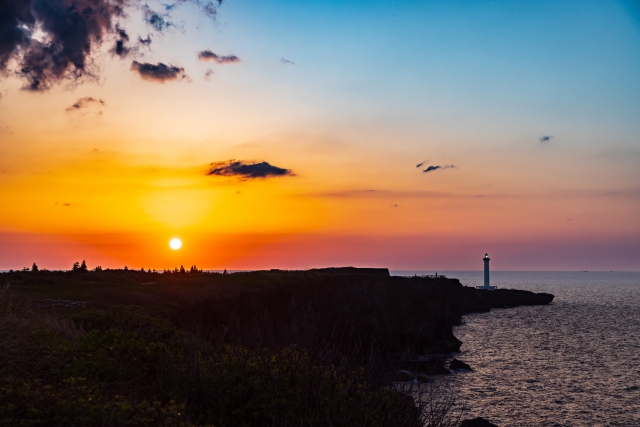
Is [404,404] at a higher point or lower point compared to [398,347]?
higher

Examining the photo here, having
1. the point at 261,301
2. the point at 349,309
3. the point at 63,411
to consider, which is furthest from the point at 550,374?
the point at 63,411

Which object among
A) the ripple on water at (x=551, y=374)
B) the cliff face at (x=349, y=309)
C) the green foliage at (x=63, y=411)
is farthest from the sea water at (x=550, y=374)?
the green foliage at (x=63, y=411)

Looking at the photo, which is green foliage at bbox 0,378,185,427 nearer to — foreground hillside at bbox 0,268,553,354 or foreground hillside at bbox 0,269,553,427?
foreground hillside at bbox 0,269,553,427

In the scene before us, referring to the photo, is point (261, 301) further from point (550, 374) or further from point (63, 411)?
point (63, 411)

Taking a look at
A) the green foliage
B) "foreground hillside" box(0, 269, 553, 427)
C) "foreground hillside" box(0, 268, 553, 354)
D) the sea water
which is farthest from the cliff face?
the green foliage

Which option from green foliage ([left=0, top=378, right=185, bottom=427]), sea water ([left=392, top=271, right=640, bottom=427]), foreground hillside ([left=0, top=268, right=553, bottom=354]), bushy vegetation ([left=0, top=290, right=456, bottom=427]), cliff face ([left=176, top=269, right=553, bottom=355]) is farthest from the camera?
cliff face ([left=176, top=269, right=553, bottom=355])

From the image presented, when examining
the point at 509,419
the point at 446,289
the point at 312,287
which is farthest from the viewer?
the point at 446,289

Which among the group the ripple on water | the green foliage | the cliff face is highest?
the green foliage

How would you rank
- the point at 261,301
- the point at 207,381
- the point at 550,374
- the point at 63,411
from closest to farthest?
the point at 63,411, the point at 207,381, the point at 550,374, the point at 261,301

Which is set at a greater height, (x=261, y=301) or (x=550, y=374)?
(x=261, y=301)

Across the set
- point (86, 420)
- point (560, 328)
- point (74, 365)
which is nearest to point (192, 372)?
point (74, 365)

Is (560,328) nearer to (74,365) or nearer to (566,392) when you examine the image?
(566,392)

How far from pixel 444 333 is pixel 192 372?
4424 cm

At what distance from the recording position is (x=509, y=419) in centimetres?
2648
